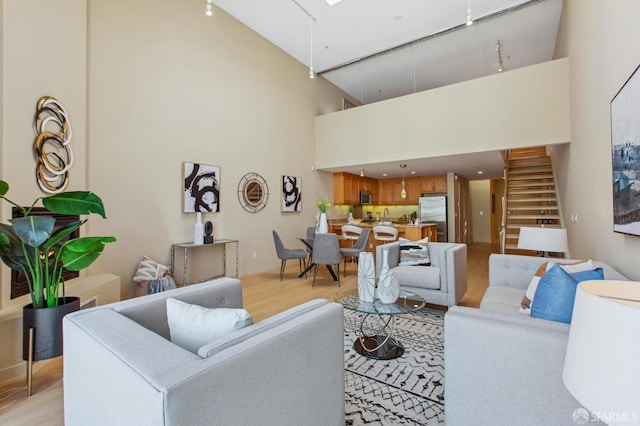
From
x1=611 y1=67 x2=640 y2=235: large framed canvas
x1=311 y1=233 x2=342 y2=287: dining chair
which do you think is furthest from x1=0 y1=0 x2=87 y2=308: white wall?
x1=611 y1=67 x2=640 y2=235: large framed canvas

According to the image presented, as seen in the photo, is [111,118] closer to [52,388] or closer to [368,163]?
[52,388]

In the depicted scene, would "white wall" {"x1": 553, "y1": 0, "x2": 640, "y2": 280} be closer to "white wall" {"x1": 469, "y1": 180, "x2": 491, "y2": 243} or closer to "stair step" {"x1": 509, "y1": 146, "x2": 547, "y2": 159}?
"stair step" {"x1": 509, "y1": 146, "x2": 547, "y2": 159}

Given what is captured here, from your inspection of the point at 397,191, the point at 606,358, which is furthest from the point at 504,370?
the point at 397,191

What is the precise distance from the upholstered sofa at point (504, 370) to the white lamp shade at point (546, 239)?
2121mm

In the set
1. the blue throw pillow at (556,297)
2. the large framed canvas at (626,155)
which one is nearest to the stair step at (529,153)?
the large framed canvas at (626,155)

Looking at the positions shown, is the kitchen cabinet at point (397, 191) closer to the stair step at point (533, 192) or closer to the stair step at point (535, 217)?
the stair step at point (533, 192)

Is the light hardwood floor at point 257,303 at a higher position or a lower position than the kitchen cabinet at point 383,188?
lower

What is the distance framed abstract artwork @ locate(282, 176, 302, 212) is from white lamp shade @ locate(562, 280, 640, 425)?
591 cm

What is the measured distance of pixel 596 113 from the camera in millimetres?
2998

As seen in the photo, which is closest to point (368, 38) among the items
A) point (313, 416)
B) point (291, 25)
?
point (291, 25)

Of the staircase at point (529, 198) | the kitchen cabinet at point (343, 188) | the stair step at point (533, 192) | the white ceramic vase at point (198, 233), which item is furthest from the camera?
the kitchen cabinet at point (343, 188)

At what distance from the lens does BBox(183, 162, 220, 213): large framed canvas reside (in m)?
4.64

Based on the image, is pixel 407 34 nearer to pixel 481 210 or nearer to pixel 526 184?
pixel 526 184

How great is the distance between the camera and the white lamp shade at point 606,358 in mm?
572
